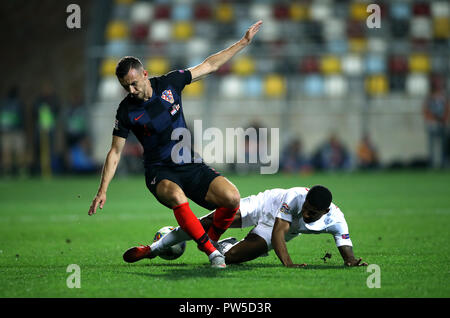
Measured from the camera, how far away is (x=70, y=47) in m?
33.7

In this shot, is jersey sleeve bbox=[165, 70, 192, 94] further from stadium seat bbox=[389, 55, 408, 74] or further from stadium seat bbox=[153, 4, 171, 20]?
stadium seat bbox=[153, 4, 171, 20]

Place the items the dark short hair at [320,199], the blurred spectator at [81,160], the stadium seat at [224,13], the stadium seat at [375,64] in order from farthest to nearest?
the stadium seat at [224,13], the stadium seat at [375,64], the blurred spectator at [81,160], the dark short hair at [320,199]

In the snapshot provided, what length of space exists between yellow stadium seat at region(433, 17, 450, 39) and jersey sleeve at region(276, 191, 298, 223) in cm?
2028

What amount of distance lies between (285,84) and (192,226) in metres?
18.0

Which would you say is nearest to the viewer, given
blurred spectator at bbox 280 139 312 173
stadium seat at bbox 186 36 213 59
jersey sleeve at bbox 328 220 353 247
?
jersey sleeve at bbox 328 220 353 247

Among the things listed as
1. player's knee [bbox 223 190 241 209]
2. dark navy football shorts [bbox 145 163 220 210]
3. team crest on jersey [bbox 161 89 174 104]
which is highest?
team crest on jersey [bbox 161 89 174 104]

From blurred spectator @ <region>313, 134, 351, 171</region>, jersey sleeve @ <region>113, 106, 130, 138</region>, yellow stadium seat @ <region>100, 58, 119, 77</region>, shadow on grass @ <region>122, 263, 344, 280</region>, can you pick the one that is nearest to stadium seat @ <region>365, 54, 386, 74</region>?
blurred spectator @ <region>313, 134, 351, 171</region>

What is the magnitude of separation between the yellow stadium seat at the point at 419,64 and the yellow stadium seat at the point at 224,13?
6.12 meters

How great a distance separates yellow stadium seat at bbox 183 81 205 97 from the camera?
2447 cm

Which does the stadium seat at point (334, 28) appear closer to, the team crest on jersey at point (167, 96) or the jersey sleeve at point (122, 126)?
the team crest on jersey at point (167, 96)

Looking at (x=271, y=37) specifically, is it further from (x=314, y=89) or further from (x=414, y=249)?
(x=414, y=249)

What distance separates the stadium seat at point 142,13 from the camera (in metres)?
26.5

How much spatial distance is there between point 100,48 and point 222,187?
58.4 feet

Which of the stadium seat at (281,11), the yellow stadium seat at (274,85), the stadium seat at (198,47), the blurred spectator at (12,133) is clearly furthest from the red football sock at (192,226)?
the stadium seat at (281,11)
